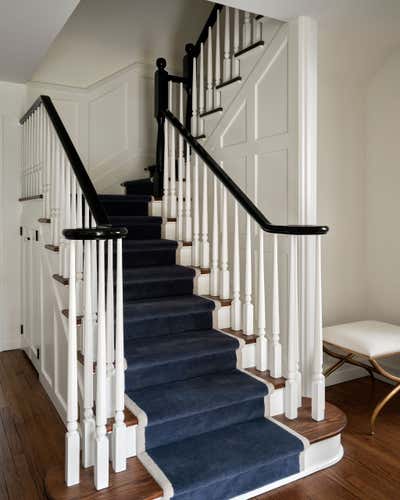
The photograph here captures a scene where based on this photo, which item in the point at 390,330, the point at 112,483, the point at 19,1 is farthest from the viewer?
the point at 390,330

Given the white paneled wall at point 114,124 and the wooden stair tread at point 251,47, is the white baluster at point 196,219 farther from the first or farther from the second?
the white paneled wall at point 114,124

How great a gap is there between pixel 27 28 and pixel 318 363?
2.92 m

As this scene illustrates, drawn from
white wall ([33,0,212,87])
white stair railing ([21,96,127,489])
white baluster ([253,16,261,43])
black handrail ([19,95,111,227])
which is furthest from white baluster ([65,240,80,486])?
white wall ([33,0,212,87])

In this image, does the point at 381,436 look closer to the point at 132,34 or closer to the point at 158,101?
the point at 158,101

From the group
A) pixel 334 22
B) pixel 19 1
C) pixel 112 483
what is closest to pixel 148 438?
pixel 112 483

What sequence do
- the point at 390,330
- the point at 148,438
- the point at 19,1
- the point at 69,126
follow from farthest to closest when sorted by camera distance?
1. the point at 69,126
2. the point at 390,330
3. the point at 19,1
4. the point at 148,438

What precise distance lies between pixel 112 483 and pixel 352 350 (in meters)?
1.75

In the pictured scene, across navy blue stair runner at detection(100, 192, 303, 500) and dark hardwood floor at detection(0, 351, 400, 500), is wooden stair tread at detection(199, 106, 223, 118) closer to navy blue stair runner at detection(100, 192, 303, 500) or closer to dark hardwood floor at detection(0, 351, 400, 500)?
navy blue stair runner at detection(100, 192, 303, 500)

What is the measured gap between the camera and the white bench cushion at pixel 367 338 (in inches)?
116

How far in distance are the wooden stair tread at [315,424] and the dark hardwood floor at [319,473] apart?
0.18 metres

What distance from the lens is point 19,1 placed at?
272cm

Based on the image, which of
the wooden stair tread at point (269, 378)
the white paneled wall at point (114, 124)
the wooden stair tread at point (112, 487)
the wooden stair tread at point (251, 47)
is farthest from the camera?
the white paneled wall at point (114, 124)

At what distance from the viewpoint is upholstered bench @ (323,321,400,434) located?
2.92m

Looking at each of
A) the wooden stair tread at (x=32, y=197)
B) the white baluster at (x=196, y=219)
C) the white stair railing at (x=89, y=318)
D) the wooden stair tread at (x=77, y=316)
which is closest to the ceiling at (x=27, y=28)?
the white stair railing at (x=89, y=318)
